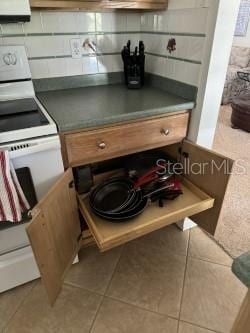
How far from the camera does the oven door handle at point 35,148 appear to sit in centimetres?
92

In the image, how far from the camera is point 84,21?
1.38 meters

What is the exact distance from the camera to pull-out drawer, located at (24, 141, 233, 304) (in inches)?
34.8

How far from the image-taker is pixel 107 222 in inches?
43.3

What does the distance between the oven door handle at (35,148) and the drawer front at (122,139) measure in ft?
0.20

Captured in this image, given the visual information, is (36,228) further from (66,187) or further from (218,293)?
(218,293)

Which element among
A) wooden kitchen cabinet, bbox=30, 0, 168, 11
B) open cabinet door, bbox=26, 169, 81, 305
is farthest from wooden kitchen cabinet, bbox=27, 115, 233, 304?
wooden kitchen cabinet, bbox=30, 0, 168, 11

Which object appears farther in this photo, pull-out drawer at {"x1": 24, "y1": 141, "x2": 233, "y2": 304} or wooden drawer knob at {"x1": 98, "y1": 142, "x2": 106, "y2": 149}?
wooden drawer knob at {"x1": 98, "y1": 142, "x2": 106, "y2": 149}

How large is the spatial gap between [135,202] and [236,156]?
175 centimetres

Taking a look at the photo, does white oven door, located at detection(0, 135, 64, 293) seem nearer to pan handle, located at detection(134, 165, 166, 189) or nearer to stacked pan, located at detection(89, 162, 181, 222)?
stacked pan, located at detection(89, 162, 181, 222)

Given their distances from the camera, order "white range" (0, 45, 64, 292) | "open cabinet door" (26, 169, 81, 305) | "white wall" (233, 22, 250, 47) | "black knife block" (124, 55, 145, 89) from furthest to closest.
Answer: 1. "white wall" (233, 22, 250, 47)
2. "black knife block" (124, 55, 145, 89)
3. "white range" (0, 45, 64, 292)
4. "open cabinet door" (26, 169, 81, 305)

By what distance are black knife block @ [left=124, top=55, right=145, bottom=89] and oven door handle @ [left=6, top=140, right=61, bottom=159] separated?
0.70 meters

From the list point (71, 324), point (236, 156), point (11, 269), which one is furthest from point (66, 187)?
point (236, 156)

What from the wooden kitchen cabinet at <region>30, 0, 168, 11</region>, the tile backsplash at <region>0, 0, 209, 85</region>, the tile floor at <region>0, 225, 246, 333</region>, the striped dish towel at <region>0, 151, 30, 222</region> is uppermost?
the wooden kitchen cabinet at <region>30, 0, 168, 11</region>

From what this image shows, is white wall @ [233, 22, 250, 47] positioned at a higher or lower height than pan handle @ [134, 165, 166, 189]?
higher
